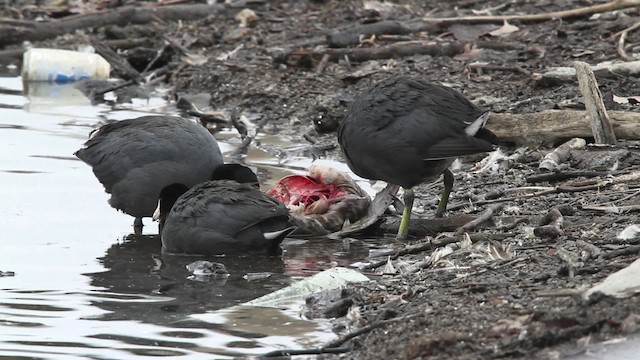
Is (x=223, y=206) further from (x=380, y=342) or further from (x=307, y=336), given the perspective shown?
(x=380, y=342)

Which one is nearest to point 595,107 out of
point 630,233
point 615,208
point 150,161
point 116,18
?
point 615,208

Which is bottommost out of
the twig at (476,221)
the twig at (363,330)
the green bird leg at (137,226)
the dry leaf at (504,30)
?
the green bird leg at (137,226)

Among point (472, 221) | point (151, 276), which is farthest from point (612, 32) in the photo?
point (151, 276)

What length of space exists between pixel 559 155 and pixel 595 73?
5.75ft

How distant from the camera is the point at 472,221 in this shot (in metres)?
7.31

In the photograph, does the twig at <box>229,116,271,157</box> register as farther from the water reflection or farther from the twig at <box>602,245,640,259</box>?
the twig at <box>602,245,640,259</box>

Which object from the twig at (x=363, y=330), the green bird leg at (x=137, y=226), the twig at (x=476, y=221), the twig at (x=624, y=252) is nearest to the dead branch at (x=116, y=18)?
the green bird leg at (x=137, y=226)

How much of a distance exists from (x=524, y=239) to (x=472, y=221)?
0.62m

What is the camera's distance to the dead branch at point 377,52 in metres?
11.7

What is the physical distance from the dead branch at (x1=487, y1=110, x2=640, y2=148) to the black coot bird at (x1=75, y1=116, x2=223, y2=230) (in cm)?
214

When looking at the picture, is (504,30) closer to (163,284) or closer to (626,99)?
(626,99)

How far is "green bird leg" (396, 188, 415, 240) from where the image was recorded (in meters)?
7.61

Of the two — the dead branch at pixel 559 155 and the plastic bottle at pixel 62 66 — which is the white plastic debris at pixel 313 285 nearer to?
the dead branch at pixel 559 155

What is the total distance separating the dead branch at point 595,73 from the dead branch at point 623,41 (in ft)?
1.01
